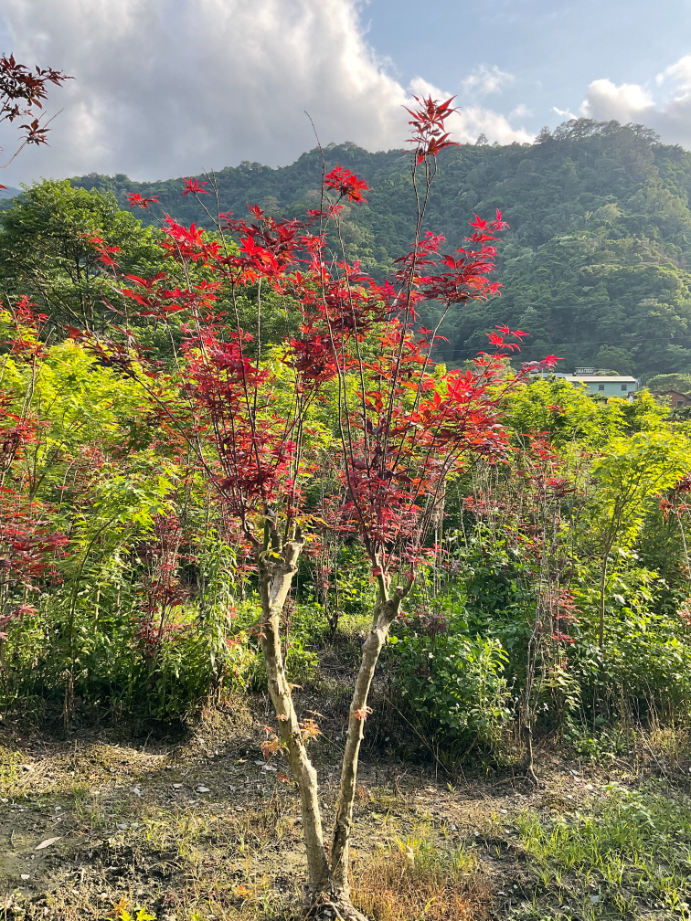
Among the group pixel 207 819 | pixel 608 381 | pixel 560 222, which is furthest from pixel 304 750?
pixel 560 222

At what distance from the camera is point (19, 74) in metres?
2.29

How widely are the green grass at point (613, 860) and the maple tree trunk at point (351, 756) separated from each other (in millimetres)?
918

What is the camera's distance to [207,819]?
2961 millimetres

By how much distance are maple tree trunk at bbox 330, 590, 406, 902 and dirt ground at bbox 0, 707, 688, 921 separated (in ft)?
0.83

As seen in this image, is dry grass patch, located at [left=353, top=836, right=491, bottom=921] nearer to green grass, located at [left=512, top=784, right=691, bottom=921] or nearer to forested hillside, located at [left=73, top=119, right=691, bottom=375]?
green grass, located at [left=512, top=784, right=691, bottom=921]

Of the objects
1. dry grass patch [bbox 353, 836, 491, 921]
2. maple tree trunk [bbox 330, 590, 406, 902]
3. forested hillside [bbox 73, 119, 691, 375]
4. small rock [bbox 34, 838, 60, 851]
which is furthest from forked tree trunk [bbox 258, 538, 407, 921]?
forested hillside [bbox 73, 119, 691, 375]

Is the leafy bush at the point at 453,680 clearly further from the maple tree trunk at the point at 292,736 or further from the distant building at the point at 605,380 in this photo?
the distant building at the point at 605,380

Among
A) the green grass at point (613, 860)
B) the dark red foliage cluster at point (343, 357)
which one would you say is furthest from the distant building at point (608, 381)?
the dark red foliage cluster at point (343, 357)

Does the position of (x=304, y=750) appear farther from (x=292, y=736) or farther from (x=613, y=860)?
(x=613, y=860)

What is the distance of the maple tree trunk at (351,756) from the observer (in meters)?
2.31

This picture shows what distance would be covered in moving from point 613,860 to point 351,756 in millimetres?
1719

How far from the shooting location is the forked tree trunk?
2.27 metres

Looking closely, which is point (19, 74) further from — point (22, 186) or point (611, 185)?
point (611, 185)

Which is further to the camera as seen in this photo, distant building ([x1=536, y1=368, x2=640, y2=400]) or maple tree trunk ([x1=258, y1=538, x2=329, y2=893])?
distant building ([x1=536, y1=368, x2=640, y2=400])
